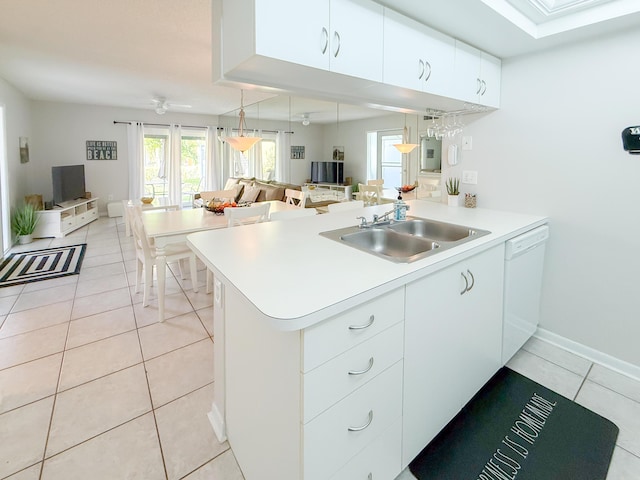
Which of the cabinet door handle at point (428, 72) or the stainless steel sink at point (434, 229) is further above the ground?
the cabinet door handle at point (428, 72)

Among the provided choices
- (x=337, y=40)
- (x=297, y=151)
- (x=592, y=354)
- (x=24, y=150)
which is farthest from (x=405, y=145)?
(x=24, y=150)

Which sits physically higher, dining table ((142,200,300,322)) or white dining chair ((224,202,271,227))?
white dining chair ((224,202,271,227))

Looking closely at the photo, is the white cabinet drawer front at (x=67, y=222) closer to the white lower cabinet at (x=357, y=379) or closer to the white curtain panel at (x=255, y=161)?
the white curtain panel at (x=255, y=161)

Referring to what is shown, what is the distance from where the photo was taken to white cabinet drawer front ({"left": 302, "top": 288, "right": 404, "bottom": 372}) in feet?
2.97

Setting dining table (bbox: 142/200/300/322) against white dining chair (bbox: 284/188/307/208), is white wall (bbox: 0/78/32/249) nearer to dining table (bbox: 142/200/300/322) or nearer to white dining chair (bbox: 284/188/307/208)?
dining table (bbox: 142/200/300/322)

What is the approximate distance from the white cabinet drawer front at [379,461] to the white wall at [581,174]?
1.78m

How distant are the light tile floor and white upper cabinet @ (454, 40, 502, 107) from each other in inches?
70.7

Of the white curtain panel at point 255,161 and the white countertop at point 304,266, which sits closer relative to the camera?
the white countertop at point 304,266

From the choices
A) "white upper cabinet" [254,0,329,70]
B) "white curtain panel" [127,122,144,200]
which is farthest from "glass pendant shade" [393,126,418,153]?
"white curtain panel" [127,122,144,200]

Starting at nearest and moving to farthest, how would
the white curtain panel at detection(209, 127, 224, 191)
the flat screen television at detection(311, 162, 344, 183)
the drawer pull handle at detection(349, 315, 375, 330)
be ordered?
the drawer pull handle at detection(349, 315, 375, 330) < the flat screen television at detection(311, 162, 344, 183) < the white curtain panel at detection(209, 127, 224, 191)

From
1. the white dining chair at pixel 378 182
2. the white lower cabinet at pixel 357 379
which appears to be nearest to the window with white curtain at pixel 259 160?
the white dining chair at pixel 378 182

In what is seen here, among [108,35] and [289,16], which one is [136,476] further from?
[108,35]

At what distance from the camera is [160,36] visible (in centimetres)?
296

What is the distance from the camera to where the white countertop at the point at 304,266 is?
93 centimetres
